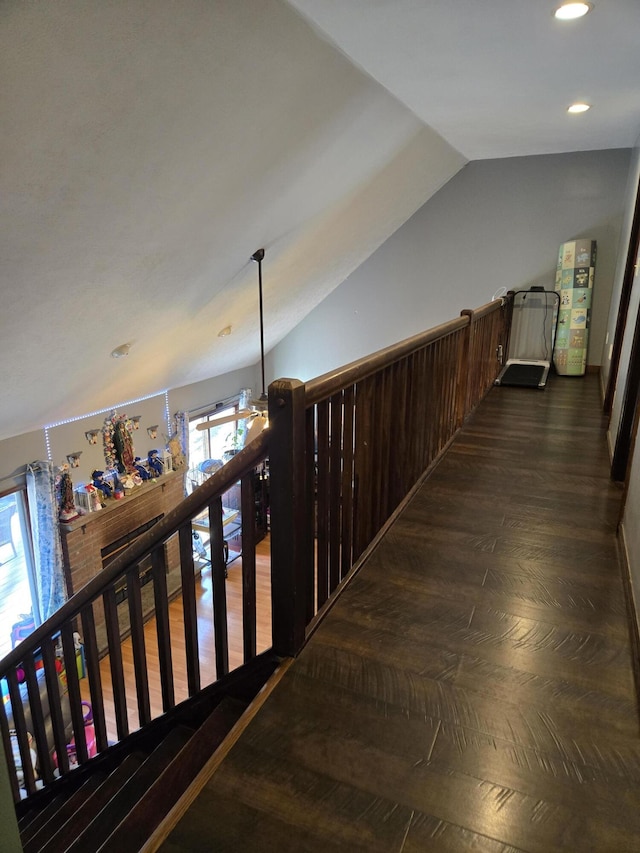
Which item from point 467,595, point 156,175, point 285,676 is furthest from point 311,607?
point 156,175

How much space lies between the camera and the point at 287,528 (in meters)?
1.59

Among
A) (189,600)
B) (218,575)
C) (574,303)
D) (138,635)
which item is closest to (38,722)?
(138,635)

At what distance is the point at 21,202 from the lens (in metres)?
2.49

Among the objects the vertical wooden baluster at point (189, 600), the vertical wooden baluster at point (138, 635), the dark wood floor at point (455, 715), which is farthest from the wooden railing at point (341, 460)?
the vertical wooden baluster at point (138, 635)

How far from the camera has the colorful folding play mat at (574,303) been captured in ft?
19.3

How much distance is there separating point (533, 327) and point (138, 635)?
5898 millimetres

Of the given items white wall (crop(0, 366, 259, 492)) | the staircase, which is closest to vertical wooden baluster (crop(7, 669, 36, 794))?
the staircase

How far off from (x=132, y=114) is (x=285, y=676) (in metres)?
2.36

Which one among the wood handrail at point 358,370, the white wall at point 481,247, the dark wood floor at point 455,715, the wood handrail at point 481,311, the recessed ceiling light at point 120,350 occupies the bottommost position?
the dark wood floor at point 455,715

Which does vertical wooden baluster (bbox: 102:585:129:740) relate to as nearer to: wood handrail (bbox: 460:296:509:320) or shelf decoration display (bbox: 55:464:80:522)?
wood handrail (bbox: 460:296:509:320)

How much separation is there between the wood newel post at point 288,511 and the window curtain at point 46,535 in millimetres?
4616

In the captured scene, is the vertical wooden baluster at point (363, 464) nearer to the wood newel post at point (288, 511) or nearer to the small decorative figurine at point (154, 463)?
the wood newel post at point (288, 511)

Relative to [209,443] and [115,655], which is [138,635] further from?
[209,443]

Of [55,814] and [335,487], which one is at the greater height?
[335,487]
